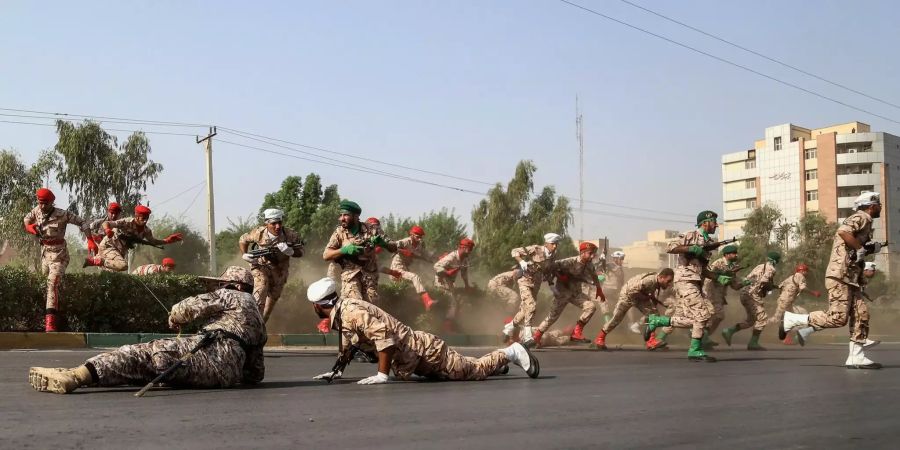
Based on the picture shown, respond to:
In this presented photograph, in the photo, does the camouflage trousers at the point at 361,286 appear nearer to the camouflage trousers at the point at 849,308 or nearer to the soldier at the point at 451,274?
the camouflage trousers at the point at 849,308

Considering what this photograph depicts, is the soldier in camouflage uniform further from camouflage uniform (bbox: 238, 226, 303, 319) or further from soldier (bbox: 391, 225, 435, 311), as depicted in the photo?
camouflage uniform (bbox: 238, 226, 303, 319)

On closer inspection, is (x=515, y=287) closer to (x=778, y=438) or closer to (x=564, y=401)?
(x=564, y=401)

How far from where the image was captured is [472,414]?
20.9 ft

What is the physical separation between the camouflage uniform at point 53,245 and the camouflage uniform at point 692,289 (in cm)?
848

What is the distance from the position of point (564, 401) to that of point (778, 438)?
6.69 feet

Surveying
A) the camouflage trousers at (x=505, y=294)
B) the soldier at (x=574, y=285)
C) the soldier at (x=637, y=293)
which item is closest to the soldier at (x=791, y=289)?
the soldier at (x=637, y=293)

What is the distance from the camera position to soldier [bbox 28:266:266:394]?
7004 millimetres

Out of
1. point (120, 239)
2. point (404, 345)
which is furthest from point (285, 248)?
point (120, 239)

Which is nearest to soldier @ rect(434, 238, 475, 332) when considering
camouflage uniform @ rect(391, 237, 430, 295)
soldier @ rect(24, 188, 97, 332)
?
camouflage uniform @ rect(391, 237, 430, 295)

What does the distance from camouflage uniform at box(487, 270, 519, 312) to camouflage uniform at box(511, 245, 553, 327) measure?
274cm

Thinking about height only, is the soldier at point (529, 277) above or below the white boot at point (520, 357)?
above

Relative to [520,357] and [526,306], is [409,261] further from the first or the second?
[520,357]

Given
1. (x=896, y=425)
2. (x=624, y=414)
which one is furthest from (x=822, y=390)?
(x=624, y=414)

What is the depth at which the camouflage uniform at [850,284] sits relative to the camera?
10844 millimetres
